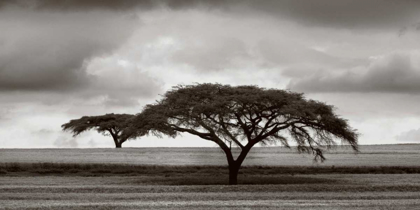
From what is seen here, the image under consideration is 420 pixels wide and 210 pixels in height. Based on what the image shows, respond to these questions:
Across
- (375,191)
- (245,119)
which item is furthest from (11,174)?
(375,191)

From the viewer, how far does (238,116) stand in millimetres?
38406

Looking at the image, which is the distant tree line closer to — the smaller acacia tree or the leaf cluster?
the leaf cluster

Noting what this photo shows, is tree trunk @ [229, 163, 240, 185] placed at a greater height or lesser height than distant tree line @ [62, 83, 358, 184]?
lesser

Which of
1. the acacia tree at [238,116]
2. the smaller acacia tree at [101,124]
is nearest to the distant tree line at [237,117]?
the acacia tree at [238,116]

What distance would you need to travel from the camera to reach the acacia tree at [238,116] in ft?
125

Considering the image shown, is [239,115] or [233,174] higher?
[239,115]

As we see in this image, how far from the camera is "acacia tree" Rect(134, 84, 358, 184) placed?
125 feet

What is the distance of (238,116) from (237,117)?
0.16 metres

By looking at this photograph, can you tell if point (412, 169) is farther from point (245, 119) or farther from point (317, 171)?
point (245, 119)

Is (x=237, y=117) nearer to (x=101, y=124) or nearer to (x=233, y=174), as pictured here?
(x=233, y=174)

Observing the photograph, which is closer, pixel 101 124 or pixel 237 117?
pixel 237 117

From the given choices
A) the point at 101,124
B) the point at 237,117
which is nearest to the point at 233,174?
the point at 237,117

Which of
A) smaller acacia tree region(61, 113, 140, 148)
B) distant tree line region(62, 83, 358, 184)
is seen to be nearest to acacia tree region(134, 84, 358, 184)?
distant tree line region(62, 83, 358, 184)

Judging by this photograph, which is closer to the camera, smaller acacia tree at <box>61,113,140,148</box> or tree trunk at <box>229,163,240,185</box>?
tree trunk at <box>229,163,240,185</box>
